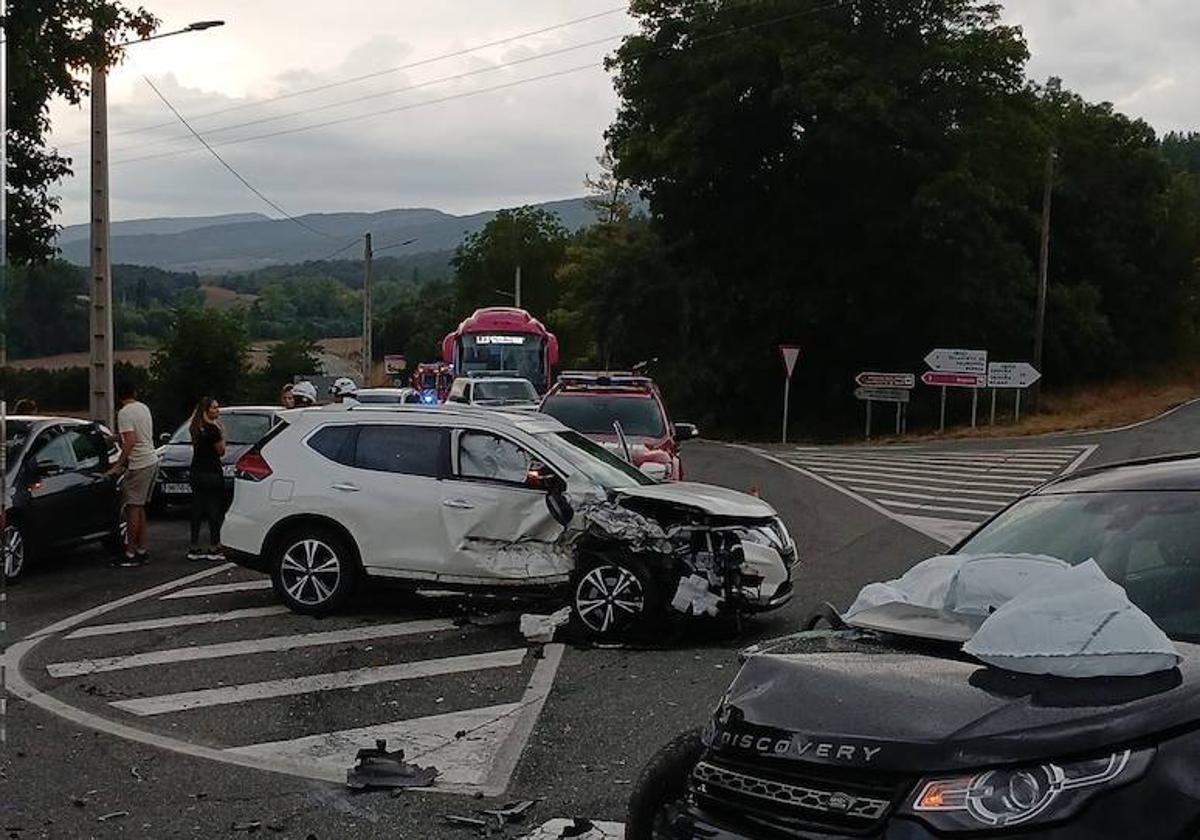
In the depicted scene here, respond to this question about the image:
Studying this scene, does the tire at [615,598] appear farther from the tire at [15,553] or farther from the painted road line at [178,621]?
the tire at [15,553]

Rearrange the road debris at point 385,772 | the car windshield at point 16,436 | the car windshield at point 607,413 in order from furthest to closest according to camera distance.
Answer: the car windshield at point 607,413, the car windshield at point 16,436, the road debris at point 385,772

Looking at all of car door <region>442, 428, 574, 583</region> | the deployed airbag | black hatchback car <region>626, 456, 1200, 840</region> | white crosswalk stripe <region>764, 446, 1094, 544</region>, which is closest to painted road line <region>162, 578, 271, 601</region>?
car door <region>442, 428, 574, 583</region>

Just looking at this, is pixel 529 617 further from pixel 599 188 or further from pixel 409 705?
pixel 599 188

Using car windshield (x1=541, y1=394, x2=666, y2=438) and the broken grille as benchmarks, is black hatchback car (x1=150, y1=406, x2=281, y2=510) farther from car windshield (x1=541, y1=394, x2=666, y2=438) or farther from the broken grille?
the broken grille

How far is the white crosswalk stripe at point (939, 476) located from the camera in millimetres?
18531

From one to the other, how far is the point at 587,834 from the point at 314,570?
18.3ft

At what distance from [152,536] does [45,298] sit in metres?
3.55

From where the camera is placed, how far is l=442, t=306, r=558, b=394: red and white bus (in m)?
38.2

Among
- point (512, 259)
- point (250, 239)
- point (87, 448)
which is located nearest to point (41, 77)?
point (87, 448)

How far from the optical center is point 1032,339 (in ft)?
158

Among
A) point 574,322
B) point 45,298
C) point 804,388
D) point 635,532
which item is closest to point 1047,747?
point 635,532

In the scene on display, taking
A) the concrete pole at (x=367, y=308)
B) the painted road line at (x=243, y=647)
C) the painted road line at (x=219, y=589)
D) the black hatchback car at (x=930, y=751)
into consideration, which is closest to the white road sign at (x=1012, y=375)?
the concrete pole at (x=367, y=308)

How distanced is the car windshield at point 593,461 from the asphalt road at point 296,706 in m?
1.34

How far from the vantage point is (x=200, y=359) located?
42.1 m
